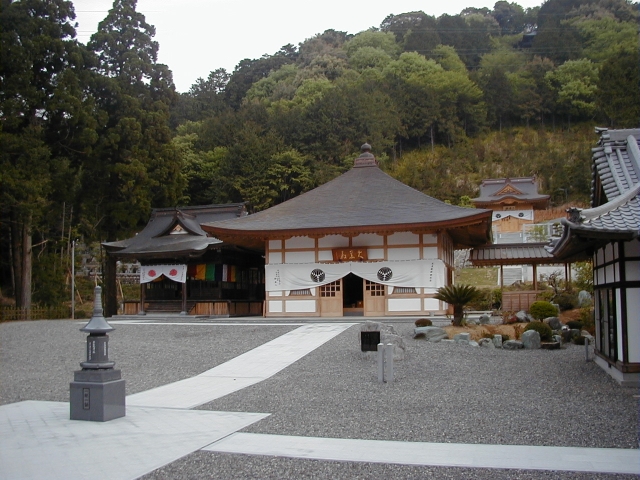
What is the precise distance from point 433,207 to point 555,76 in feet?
166

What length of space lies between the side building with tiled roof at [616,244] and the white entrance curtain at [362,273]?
411 inches

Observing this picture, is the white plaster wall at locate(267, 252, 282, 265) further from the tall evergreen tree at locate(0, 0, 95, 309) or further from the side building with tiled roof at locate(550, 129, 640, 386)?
the side building with tiled roof at locate(550, 129, 640, 386)

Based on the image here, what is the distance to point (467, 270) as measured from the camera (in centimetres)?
3572

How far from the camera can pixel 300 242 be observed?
2300cm

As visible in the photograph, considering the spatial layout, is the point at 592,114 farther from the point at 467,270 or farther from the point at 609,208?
the point at 609,208

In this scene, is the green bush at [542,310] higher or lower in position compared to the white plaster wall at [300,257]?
lower

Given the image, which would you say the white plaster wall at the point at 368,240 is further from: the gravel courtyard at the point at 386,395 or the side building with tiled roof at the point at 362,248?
the gravel courtyard at the point at 386,395

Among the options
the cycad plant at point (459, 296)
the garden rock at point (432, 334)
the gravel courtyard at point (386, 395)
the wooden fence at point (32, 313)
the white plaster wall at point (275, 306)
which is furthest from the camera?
the wooden fence at point (32, 313)

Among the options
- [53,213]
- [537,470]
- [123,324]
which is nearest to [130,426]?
[537,470]

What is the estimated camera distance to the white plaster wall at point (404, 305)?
21.5 meters

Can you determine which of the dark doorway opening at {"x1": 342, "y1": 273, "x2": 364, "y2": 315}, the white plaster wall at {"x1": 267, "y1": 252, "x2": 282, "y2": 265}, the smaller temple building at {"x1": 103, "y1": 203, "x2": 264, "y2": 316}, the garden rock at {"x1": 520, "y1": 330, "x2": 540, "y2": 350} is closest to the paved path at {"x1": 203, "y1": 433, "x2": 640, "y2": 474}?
the garden rock at {"x1": 520, "y1": 330, "x2": 540, "y2": 350}

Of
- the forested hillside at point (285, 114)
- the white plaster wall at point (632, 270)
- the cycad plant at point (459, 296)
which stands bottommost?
the cycad plant at point (459, 296)

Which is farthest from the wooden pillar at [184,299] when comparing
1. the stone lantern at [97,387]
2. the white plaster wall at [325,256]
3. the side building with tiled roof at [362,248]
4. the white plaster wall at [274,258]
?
the stone lantern at [97,387]

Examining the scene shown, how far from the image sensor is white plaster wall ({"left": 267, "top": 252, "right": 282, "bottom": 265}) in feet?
75.8
